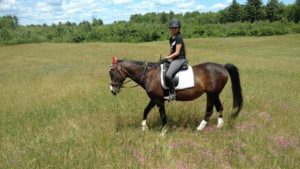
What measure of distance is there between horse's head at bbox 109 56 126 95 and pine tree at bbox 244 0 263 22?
105874 mm

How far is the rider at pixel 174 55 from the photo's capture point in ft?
27.7

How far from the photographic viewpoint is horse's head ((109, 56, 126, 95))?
28.9 ft

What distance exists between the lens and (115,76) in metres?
8.83

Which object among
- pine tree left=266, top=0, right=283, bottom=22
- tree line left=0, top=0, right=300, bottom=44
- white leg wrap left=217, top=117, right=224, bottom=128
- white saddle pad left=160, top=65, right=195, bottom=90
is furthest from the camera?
pine tree left=266, top=0, right=283, bottom=22

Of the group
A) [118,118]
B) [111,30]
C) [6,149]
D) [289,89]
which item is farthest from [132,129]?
[111,30]

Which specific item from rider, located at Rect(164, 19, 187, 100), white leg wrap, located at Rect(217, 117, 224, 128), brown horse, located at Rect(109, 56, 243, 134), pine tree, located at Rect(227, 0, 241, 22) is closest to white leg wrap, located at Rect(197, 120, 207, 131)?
brown horse, located at Rect(109, 56, 243, 134)

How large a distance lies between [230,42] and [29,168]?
205ft

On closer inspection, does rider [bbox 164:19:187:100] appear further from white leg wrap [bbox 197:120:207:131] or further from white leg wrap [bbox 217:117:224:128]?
white leg wrap [bbox 217:117:224:128]

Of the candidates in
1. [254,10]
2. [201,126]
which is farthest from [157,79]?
[254,10]

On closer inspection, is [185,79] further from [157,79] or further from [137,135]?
[137,135]

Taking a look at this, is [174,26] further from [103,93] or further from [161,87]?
[103,93]

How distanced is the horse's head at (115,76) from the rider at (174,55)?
124cm

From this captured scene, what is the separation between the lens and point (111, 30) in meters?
97.4

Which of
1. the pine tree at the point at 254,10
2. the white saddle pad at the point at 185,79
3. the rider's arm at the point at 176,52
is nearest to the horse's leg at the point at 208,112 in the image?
the white saddle pad at the point at 185,79
